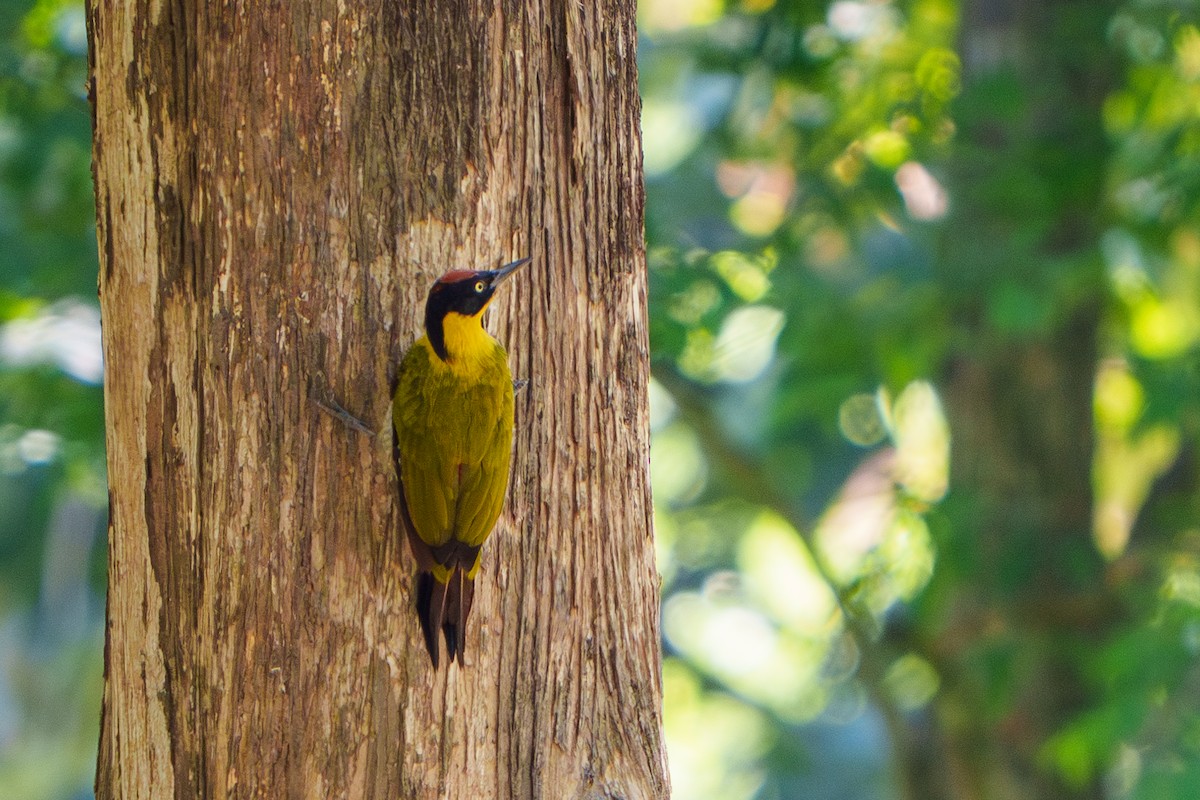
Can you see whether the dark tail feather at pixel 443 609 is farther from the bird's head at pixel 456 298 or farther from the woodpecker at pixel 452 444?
the bird's head at pixel 456 298

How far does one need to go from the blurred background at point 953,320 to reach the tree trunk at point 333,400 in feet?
7.79

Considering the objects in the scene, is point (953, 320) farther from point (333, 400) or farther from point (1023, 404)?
point (333, 400)

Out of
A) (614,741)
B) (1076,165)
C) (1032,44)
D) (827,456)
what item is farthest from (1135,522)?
(827,456)

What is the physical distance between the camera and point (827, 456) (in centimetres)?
1549

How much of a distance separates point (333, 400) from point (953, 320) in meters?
4.92

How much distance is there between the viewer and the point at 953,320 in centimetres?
680

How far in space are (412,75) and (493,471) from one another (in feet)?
2.53

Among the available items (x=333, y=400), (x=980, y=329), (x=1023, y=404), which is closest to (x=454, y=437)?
(x=333, y=400)

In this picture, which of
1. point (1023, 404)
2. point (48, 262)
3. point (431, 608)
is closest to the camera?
point (431, 608)

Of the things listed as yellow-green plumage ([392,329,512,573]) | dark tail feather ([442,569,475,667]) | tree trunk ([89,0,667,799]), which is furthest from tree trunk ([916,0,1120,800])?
dark tail feather ([442,569,475,667])

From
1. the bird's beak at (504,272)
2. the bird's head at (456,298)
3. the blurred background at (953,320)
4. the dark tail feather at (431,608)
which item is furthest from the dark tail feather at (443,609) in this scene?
the blurred background at (953,320)

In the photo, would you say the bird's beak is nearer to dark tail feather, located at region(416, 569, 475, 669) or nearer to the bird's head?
the bird's head

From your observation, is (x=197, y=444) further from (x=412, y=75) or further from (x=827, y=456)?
(x=827, y=456)

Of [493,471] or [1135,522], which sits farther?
[1135,522]
